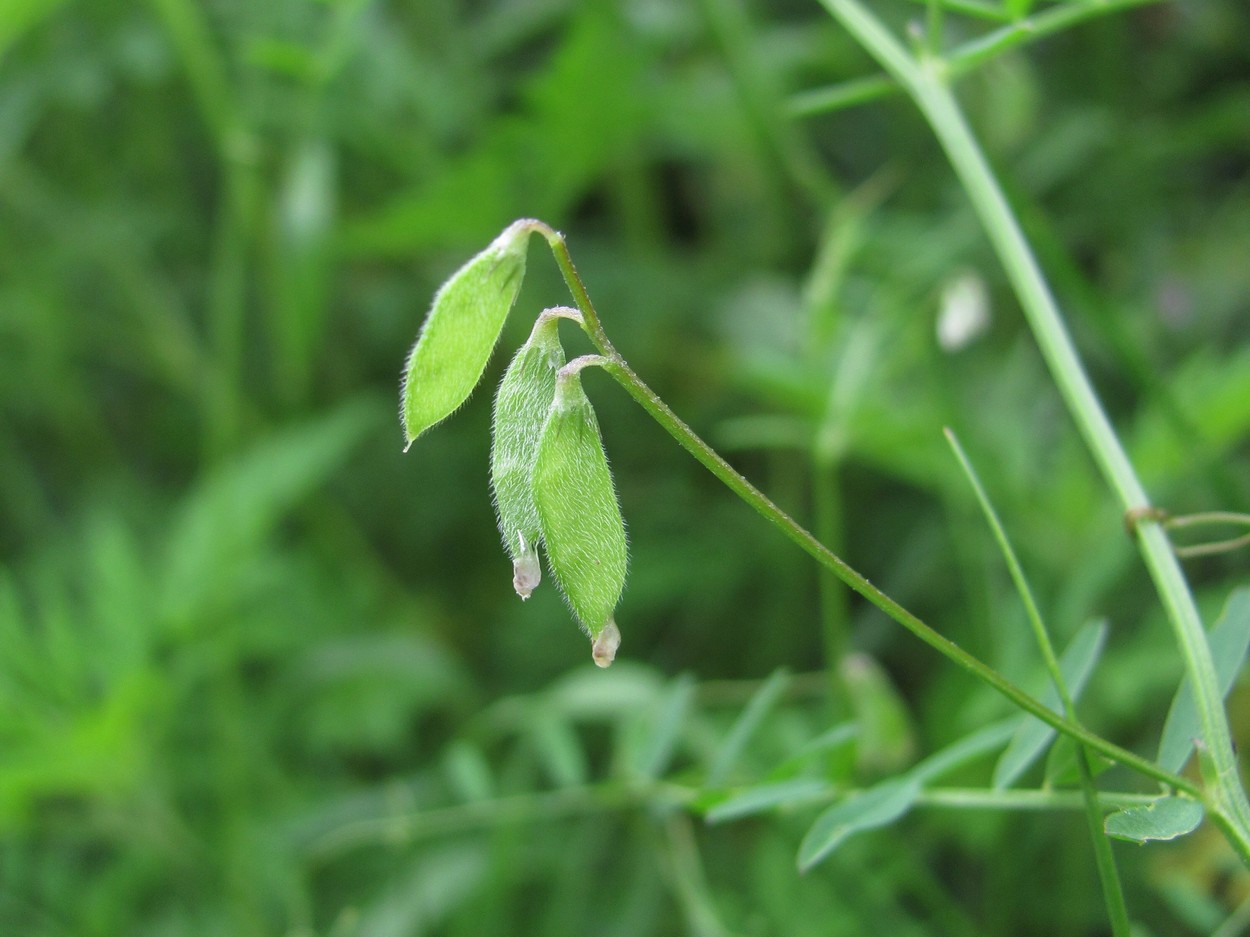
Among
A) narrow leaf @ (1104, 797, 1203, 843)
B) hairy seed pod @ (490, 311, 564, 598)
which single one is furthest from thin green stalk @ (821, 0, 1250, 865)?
hairy seed pod @ (490, 311, 564, 598)

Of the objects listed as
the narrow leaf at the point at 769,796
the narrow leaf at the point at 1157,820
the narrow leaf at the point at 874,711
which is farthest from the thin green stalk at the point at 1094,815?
the narrow leaf at the point at 874,711

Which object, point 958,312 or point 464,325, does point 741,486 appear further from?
point 958,312

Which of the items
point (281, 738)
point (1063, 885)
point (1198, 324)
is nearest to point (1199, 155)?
point (1198, 324)

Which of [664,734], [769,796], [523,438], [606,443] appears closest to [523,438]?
[523,438]

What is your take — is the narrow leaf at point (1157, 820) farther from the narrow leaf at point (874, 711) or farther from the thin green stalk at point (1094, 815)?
the narrow leaf at point (874, 711)

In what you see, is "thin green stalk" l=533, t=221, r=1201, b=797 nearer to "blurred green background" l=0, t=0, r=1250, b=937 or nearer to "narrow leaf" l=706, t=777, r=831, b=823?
"narrow leaf" l=706, t=777, r=831, b=823

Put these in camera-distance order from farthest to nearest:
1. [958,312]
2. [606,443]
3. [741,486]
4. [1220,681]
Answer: [606,443], [958,312], [1220,681], [741,486]

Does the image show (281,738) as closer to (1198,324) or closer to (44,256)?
(44,256)
